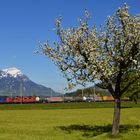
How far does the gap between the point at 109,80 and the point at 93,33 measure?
3.72 metres

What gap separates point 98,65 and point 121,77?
3.06m

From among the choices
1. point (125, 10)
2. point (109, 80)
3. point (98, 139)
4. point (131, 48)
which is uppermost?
point (125, 10)

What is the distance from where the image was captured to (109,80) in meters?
37.2

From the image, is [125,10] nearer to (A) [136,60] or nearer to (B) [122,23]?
(B) [122,23]

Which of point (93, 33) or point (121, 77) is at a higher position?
point (93, 33)

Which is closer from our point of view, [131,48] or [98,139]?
[98,139]

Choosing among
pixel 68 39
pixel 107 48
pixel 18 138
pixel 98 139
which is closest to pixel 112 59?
pixel 107 48

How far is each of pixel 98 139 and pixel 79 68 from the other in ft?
21.3

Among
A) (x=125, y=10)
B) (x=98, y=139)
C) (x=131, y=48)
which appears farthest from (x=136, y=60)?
(x=98, y=139)

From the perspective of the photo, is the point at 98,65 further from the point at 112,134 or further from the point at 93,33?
the point at 112,134

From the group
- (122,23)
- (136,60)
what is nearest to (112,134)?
(136,60)

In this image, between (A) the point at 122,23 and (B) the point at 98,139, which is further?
(A) the point at 122,23

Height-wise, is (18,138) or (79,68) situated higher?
(79,68)

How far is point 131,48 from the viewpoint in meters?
36.9
